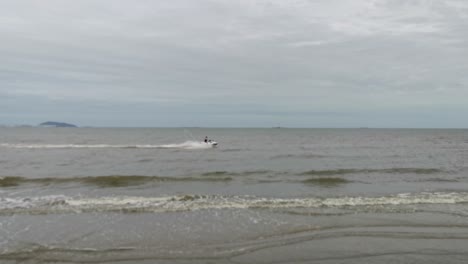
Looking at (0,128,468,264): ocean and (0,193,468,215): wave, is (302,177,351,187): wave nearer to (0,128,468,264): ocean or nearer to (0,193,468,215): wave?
(0,128,468,264): ocean

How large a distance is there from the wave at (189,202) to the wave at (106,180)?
4.31m

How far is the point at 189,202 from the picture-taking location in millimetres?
13445

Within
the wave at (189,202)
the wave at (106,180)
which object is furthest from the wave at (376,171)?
the wave at (189,202)

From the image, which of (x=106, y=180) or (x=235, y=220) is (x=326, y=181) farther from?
(x=106, y=180)

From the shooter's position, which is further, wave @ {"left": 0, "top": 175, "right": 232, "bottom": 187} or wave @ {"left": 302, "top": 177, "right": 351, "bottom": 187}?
wave @ {"left": 0, "top": 175, "right": 232, "bottom": 187}

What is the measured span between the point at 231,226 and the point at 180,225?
1493 mm

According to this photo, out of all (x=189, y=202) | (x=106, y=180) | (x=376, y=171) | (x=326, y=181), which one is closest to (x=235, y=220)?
(x=189, y=202)

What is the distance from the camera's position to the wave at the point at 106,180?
739 inches

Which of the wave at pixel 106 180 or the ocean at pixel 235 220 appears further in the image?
the wave at pixel 106 180

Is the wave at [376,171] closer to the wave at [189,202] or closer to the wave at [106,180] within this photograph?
the wave at [106,180]

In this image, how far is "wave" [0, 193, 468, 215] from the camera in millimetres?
12358

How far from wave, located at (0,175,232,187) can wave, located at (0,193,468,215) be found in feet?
14.1

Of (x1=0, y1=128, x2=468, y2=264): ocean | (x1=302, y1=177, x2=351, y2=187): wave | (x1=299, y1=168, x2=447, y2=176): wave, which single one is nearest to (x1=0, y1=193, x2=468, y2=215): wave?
(x1=0, y1=128, x2=468, y2=264): ocean

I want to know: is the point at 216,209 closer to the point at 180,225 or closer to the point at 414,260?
the point at 180,225
